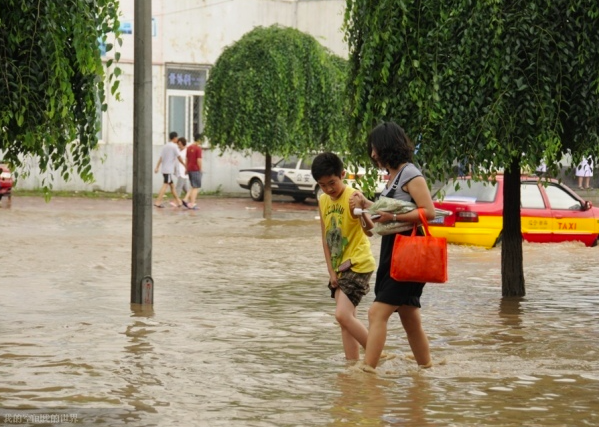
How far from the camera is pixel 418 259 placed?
897 centimetres

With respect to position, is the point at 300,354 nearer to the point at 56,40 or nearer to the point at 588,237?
the point at 56,40

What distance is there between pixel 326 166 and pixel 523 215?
1272cm

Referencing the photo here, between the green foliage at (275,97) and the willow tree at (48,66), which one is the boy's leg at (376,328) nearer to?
the willow tree at (48,66)

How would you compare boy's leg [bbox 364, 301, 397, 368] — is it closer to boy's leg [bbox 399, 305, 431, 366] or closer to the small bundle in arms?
boy's leg [bbox 399, 305, 431, 366]

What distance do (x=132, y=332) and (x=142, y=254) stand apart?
201 centimetres

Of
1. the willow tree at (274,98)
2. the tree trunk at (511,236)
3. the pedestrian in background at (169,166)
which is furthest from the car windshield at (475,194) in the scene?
the pedestrian in background at (169,166)

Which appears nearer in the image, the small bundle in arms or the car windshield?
the small bundle in arms

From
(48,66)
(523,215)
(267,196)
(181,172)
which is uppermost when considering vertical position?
(48,66)

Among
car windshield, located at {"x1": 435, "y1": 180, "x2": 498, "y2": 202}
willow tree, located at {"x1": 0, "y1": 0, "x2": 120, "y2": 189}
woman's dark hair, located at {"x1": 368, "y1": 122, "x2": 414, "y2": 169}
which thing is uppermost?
willow tree, located at {"x1": 0, "y1": 0, "x2": 120, "y2": 189}

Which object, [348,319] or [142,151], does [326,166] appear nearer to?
[348,319]

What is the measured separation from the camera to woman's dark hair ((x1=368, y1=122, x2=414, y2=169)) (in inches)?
366

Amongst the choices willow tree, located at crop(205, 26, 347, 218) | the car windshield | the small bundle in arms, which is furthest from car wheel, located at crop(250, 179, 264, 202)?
the small bundle in arms

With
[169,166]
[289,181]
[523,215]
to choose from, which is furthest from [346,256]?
[289,181]

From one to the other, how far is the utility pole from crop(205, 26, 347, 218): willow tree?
57.0 ft
